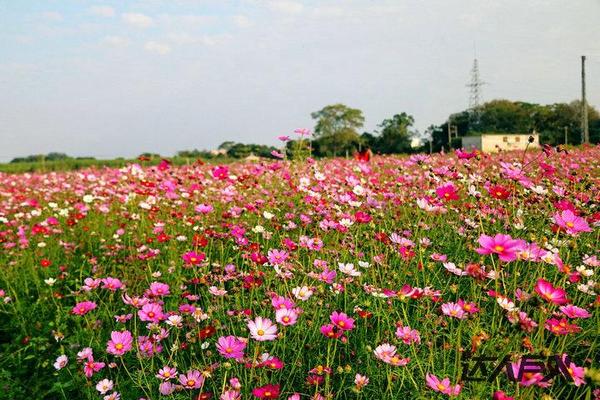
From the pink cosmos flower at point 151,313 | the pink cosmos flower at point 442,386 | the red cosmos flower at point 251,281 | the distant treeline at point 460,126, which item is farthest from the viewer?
the distant treeline at point 460,126

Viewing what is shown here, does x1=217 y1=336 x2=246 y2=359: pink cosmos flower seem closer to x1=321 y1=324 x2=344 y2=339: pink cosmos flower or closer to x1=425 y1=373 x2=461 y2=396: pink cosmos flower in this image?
x1=321 y1=324 x2=344 y2=339: pink cosmos flower

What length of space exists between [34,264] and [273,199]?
2099 mm

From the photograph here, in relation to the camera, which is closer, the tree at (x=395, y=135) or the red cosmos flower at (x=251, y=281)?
the red cosmos flower at (x=251, y=281)

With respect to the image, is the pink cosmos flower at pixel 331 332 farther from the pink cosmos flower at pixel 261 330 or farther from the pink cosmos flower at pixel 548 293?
the pink cosmos flower at pixel 548 293

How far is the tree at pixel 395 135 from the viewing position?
209 feet

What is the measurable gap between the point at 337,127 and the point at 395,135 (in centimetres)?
1100

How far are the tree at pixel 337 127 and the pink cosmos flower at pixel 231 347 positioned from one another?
68.6 meters

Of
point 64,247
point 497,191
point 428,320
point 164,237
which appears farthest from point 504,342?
point 64,247

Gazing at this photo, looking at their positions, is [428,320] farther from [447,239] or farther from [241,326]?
[447,239]

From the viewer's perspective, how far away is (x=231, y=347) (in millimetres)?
1661

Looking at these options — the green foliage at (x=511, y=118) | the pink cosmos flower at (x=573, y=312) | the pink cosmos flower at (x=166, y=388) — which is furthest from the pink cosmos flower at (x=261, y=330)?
the green foliage at (x=511, y=118)

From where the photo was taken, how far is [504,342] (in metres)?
1.62

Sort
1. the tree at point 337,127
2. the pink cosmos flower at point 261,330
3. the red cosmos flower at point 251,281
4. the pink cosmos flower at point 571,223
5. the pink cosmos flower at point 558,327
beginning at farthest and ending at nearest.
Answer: the tree at point 337,127, the red cosmos flower at point 251,281, the pink cosmos flower at point 571,223, the pink cosmos flower at point 261,330, the pink cosmos flower at point 558,327

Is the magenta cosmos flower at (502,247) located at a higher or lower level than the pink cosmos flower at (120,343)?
higher
